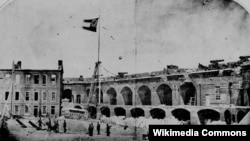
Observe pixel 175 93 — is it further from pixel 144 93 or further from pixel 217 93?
pixel 217 93

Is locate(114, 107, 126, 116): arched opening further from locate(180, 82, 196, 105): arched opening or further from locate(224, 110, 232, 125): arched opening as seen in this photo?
locate(224, 110, 232, 125): arched opening

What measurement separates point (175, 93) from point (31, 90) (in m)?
2.26

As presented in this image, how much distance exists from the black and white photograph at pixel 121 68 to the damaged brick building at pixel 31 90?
2 centimetres

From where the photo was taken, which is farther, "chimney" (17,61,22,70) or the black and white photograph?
"chimney" (17,61,22,70)

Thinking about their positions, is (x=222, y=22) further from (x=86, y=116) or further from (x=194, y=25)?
(x=86, y=116)

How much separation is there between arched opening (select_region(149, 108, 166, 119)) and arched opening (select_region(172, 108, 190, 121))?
164mm

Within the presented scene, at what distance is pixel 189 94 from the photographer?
202 inches

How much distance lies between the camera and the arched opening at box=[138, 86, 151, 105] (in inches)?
204

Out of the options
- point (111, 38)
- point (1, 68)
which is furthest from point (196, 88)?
point (1, 68)

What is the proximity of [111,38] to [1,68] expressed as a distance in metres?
1.79

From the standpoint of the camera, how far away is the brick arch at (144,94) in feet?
17.0

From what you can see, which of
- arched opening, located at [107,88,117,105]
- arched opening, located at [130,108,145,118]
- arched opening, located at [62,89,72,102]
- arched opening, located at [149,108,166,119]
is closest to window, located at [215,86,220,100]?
arched opening, located at [149,108,166,119]

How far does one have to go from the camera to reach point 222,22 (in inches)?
202

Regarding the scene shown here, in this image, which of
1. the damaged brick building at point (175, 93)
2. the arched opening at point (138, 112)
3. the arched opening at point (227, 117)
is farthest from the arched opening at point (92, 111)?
the arched opening at point (227, 117)
